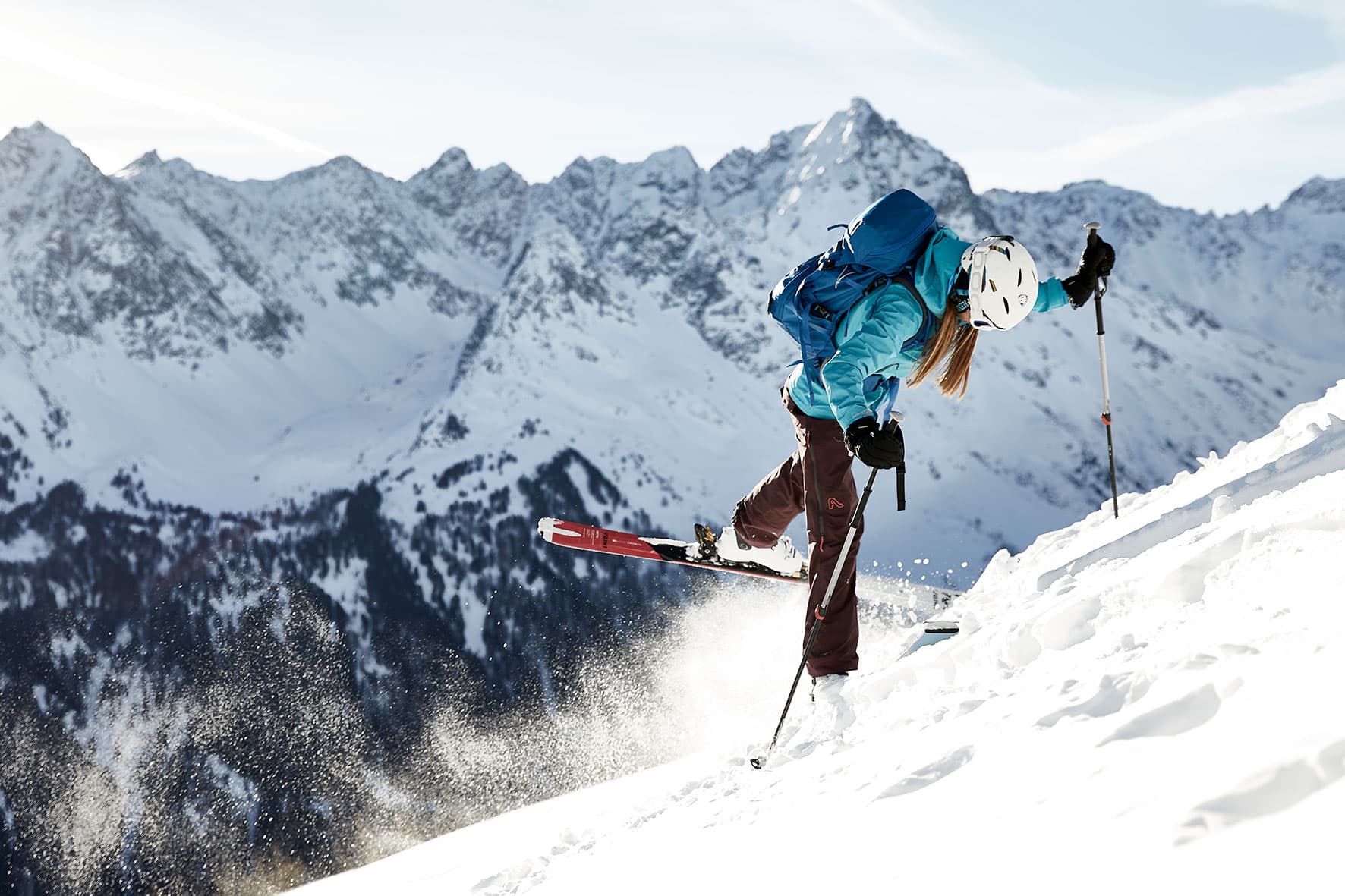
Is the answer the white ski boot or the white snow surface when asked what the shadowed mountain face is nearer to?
the white ski boot

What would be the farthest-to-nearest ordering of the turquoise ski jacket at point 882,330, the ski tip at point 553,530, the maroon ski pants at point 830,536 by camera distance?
the ski tip at point 553,530
the maroon ski pants at point 830,536
the turquoise ski jacket at point 882,330

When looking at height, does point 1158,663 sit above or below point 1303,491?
below

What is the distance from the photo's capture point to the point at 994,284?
15.8ft

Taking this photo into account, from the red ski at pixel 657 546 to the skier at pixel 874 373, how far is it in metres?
1.82

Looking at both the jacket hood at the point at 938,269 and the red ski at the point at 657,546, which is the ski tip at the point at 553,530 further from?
the jacket hood at the point at 938,269

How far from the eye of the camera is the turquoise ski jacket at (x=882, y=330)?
4758 millimetres

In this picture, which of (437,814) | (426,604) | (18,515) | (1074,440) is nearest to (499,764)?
(437,814)

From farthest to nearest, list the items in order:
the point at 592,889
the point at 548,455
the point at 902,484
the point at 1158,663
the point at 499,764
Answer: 1. the point at 548,455
2. the point at 499,764
3. the point at 902,484
4. the point at 592,889
5. the point at 1158,663

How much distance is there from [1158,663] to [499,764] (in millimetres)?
100967

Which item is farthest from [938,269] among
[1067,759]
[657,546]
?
[657,546]

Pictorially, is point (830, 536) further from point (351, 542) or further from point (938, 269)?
point (351, 542)

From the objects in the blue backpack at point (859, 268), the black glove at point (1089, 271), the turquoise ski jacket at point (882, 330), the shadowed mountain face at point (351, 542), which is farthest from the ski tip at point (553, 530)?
the shadowed mountain face at point (351, 542)

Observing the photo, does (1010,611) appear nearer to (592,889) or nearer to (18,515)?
(592,889)

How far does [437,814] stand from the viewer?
85.7m
